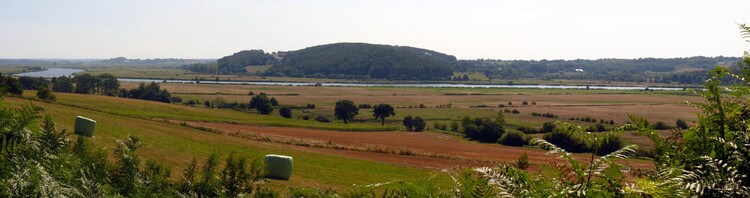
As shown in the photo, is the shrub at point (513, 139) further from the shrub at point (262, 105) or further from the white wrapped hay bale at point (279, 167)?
the white wrapped hay bale at point (279, 167)

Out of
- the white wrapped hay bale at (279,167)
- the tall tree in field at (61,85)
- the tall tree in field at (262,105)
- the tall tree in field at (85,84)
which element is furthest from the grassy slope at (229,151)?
the tall tree in field at (85,84)

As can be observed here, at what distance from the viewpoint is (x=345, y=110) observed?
108 m

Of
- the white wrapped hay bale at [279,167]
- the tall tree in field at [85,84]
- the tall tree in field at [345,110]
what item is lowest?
the tall tree in field at [345,110]

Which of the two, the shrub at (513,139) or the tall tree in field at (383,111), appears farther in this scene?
the tall tree in field at (383,111)

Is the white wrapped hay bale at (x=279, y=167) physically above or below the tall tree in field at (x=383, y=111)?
above

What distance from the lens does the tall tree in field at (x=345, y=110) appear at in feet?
354

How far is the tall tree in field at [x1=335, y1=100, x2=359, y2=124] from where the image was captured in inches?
4250

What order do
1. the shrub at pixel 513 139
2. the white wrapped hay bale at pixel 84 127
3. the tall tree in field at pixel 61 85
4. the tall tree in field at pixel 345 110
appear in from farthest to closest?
the tall tree in field at pixel 61 85, the tall tree in field at pixel 345 110, the shrub at pixel 513 139, the white wrapped hay bale at pixel 84 127

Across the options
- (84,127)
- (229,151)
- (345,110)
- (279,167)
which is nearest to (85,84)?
(345,110)

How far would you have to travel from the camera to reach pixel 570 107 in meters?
143

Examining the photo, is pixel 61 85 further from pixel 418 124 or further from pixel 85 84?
pixel 418 124

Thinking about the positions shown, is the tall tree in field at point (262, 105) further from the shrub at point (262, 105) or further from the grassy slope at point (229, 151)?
the grassy slope at point (229, 151)

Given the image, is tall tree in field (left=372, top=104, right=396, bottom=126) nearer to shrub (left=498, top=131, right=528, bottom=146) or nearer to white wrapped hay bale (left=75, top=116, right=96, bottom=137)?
shrub (left=498, top=131, right=528, bottom=146)

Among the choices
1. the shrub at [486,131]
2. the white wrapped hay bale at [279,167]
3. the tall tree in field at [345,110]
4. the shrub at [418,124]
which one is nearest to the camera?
the white wrapped hay bale at [279,167]
